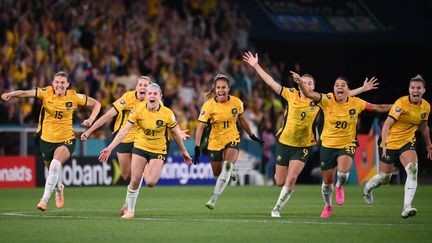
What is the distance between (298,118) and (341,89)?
3.03 ft

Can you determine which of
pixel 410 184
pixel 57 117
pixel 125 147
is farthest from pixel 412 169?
pixel 57 117

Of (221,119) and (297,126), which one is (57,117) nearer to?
(221,119)

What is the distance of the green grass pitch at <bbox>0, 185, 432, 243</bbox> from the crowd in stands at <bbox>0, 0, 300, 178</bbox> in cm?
608

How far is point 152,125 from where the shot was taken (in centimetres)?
1734

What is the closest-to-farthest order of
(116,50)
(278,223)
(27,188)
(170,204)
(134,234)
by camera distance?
(134,234)
(278,223)
(170,204)
(27,188)
(116,50)

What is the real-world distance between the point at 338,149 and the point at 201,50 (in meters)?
19.0

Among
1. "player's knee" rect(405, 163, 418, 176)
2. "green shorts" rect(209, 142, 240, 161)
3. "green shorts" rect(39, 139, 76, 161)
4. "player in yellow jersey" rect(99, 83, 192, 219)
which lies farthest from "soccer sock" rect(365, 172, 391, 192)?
"green shorts" rect(39, 139, 76, 161)

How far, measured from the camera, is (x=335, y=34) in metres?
37.2

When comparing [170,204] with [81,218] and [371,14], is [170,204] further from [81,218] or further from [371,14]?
[371,14]

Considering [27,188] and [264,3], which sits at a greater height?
[264,3]

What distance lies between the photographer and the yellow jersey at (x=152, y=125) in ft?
56.7

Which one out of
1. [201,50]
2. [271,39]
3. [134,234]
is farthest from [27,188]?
[134,234]

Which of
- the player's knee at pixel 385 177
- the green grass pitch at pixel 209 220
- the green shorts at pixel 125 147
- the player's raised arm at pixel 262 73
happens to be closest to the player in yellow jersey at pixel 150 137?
Result: the green grass pitch at pixel 209 220

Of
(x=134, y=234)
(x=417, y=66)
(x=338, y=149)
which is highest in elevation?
(x=417, y=66)
